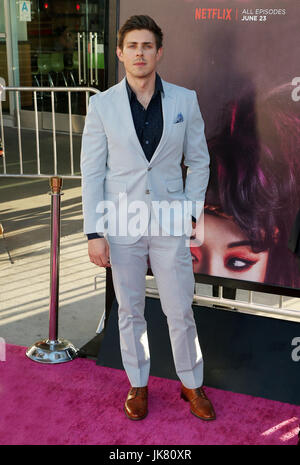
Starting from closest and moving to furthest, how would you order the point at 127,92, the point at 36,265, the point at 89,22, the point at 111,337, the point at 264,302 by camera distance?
the point at 127,92, the point at 111,337, the point at 264,302, the point at 36,265, the point at 89,22

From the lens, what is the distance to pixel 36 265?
5.50 m

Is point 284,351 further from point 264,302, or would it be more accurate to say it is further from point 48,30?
point 48,30

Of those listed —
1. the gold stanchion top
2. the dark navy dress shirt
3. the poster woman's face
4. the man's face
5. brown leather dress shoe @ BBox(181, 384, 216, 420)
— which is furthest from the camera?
the gold stanchion top

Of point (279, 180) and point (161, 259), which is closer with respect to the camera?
point (161, 259)

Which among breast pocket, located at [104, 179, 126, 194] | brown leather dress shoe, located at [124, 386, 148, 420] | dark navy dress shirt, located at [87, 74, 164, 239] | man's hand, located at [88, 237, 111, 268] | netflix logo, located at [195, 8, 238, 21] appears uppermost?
netflix logo, located at [195, 8, 238, 21]

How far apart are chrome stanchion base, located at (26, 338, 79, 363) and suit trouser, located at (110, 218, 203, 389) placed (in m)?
0.69

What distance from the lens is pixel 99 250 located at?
3.02 metres

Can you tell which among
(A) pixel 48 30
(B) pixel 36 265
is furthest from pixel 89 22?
Result: (B) pixel 36 265

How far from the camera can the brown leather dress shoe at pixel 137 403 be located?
3186 mm

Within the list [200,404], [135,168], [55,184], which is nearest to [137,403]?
[200,404]

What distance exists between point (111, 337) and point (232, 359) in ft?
2.52

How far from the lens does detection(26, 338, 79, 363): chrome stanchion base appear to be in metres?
3.80
